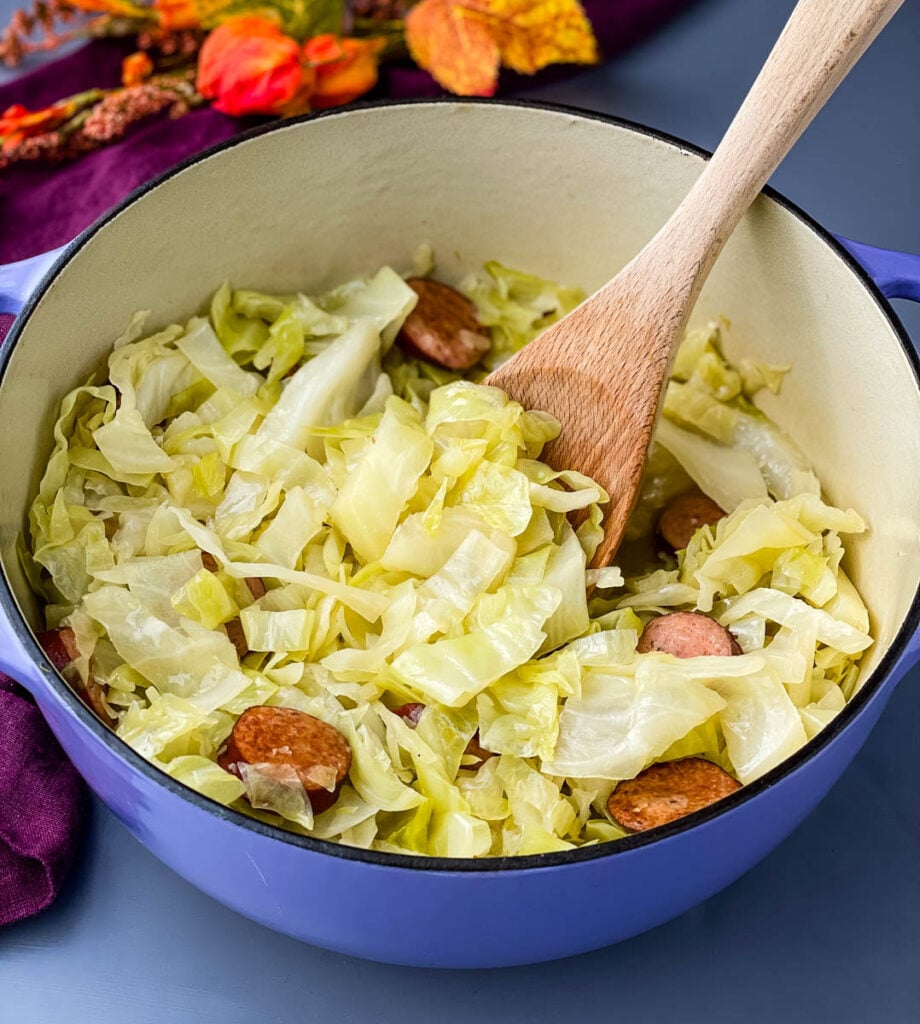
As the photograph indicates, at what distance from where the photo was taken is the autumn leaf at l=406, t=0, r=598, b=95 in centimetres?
215

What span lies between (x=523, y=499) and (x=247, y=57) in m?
0.98

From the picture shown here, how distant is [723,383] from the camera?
1882 millimetres

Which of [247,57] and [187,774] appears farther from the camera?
[247,57]

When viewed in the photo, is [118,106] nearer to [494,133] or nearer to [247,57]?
[247,57]

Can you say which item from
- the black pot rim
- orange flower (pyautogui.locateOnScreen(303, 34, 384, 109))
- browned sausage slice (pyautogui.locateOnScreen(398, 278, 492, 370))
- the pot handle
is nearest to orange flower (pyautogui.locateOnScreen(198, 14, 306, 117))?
orange flower (pyautogui.locateOnScreen(303, 34, 384, 109))

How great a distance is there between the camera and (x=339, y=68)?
2.20 m

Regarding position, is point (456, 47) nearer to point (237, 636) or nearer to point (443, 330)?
point (443, 330)

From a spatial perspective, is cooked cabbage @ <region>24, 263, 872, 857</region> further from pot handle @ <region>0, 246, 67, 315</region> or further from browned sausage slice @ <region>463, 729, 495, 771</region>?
pot handle @ <region>0, 246, 67, 315</region>

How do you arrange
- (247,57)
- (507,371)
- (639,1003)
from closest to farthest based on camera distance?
(639,1003), (507,371), (247,57)

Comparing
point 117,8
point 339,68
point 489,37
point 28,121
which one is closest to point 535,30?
point 489,37

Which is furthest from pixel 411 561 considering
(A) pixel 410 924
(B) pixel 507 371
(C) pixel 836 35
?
(C) pixel 836 35

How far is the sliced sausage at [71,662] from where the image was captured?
1.50 meters

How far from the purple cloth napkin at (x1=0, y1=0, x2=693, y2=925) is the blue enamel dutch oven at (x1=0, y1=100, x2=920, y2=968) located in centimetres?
17

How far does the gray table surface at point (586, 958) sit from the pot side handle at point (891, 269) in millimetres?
570
